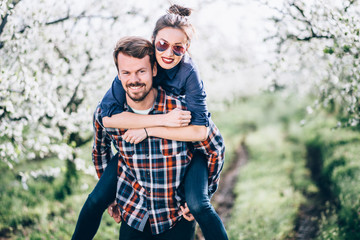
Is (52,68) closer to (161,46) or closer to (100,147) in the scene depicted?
(100,147)

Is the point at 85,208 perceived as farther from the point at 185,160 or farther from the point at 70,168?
the point at 70,168

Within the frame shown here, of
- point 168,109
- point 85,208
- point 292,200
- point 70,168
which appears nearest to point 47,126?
point 70,168

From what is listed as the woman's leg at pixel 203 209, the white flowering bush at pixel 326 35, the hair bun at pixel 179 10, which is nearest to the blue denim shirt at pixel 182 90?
the hair bun at pixel 179 10

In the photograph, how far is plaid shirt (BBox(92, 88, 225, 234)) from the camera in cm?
293

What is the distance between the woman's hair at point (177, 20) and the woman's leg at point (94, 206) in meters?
1.60

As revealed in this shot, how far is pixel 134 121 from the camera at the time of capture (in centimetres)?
287

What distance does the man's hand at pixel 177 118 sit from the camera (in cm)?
278

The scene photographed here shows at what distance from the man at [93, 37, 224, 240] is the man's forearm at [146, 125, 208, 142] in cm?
12

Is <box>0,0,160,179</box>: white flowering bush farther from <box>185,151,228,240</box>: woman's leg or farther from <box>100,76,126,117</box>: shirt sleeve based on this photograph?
<box>185,151,228,240</box>: woman's leg

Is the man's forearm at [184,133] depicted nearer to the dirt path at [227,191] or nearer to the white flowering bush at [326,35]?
the white flowering bush at [326,35]

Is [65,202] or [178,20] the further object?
[65,202]

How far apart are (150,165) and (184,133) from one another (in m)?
0.48

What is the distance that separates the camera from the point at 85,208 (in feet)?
9.96

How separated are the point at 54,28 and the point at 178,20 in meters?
3.91
